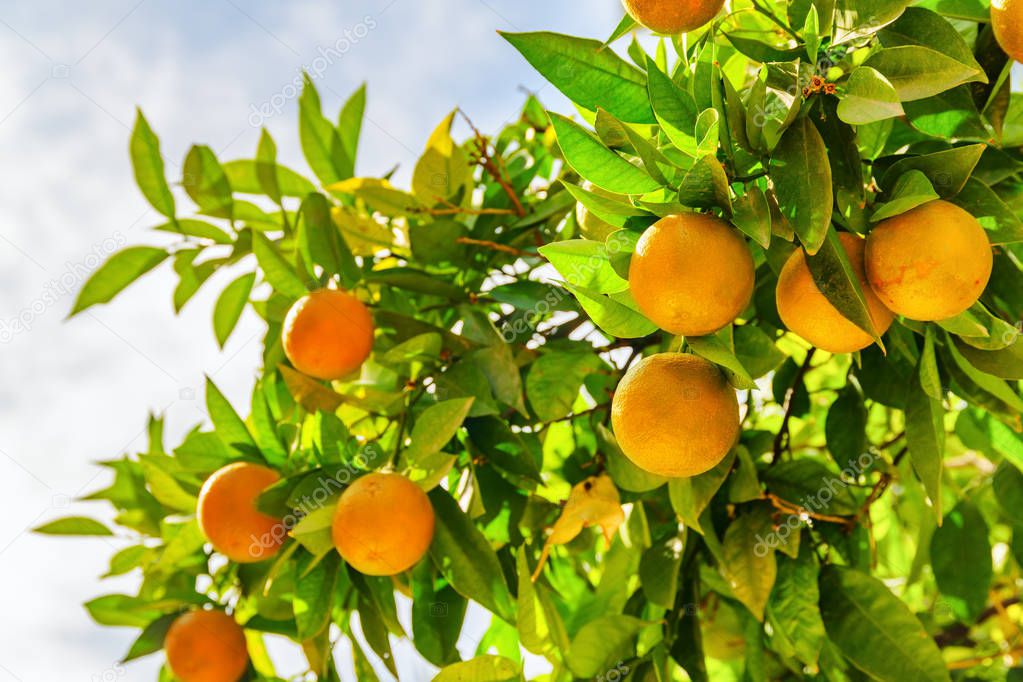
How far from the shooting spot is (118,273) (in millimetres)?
1602

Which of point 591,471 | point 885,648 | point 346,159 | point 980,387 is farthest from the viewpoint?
point 346,159

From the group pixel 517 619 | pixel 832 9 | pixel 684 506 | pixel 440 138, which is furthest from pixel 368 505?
pixel 832 9

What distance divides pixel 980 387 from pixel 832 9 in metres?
0.44

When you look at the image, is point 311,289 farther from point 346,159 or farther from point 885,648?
point 885,648

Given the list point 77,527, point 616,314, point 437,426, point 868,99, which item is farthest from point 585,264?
point 77,527

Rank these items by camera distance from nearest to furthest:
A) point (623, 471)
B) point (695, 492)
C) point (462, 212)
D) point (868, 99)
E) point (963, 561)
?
point (868, 99)
point (695, 492)
point (623, 471)
point (963, 561)
point (462, 212)

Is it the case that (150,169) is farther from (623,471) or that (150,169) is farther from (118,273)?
(623,471)

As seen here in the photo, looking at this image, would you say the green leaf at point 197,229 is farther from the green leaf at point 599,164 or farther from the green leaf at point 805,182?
the green leaf at point 805,182

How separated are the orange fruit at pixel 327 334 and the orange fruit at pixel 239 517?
18 centimetres

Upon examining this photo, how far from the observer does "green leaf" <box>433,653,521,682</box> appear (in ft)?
3.62

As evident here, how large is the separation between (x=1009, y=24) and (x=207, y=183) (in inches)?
46.5

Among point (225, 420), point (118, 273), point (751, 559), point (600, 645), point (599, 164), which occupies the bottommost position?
point (600, 645)

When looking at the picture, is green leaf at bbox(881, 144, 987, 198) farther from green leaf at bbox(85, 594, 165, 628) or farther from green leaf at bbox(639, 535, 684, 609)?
green leaf at bbox(85, 594, 165, 628)

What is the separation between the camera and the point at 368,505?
44.1 inches
